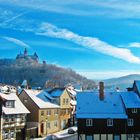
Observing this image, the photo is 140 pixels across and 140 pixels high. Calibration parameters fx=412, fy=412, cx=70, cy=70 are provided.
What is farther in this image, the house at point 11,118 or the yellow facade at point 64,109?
the yellow facade at point 64,109

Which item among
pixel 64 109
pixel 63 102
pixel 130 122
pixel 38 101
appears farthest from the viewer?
pixel 64 109

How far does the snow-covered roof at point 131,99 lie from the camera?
6913cm

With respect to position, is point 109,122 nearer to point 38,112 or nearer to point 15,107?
point 15,107

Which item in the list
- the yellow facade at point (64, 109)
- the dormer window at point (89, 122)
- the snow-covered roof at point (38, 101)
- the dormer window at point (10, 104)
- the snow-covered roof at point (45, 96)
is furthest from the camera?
the yellow facade at point (64, 109)

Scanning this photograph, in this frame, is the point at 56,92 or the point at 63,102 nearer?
the point at 56,92

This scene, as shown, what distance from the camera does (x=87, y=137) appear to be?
223ft

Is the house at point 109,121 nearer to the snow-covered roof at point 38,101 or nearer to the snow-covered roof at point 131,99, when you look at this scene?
the snow-covered roof at point 131,99

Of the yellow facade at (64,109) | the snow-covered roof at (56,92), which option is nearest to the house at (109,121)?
the snow-covered roof at (56,92)

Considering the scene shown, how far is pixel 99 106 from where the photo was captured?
70938mm

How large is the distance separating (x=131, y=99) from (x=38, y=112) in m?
21.4

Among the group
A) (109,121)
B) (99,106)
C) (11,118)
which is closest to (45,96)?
(11,118)

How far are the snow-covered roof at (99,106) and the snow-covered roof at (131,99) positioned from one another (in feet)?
3.62

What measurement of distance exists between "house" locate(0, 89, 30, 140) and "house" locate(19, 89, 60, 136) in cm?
612

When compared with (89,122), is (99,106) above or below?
above
